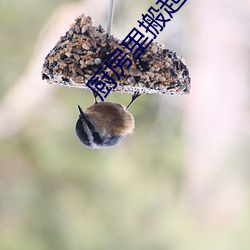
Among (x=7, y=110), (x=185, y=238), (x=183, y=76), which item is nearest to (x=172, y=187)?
(x=185, y=238)

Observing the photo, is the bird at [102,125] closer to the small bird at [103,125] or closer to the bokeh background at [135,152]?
the small bird at [103,125]

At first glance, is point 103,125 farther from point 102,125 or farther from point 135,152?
point 135,152

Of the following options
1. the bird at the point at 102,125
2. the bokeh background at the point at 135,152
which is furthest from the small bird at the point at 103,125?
the bokeh background at the point at 135,152

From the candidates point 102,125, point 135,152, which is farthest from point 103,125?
point 135,152

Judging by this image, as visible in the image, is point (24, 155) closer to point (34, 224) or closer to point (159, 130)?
point (34, 224)

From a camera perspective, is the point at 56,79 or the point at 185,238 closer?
the point at 56,79

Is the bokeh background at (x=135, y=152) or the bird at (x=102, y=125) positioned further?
the bokeh background at (x=135, y=152)

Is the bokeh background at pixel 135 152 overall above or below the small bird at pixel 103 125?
above
